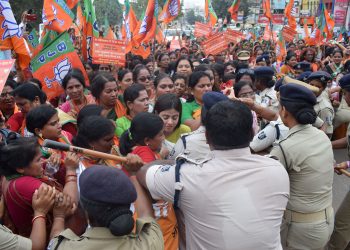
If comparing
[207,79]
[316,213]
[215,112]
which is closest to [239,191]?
[215,112]

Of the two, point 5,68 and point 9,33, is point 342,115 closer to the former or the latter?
point 5,68

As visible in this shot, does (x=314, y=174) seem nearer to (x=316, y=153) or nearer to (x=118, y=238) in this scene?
(x=316, y=153)

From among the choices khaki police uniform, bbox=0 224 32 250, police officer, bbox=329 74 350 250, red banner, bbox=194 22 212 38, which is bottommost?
police officer, bbox=329 74 350 250

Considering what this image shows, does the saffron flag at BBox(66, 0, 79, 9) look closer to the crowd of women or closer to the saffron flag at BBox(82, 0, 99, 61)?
the saffron flag at BBox(82, 0, 99, 61)

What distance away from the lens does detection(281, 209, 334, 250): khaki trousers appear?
105 inches

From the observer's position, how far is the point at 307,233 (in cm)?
268

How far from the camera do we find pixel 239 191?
5.66 ft

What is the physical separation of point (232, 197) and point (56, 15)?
5300mm

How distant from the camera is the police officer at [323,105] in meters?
4.63

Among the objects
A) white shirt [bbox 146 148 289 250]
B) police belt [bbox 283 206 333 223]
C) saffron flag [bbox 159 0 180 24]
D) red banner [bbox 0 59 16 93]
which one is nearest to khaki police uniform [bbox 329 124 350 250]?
police belt [bbox 283 206 333 223]

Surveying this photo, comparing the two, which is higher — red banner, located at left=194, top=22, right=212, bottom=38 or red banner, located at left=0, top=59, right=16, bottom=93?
red banner, located at left=0, top=59, right=16, bottom=93

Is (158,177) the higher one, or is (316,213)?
(158,177)

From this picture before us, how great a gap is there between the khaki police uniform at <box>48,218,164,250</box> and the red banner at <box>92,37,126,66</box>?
4.98 m

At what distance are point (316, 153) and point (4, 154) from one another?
2028 millimetres
